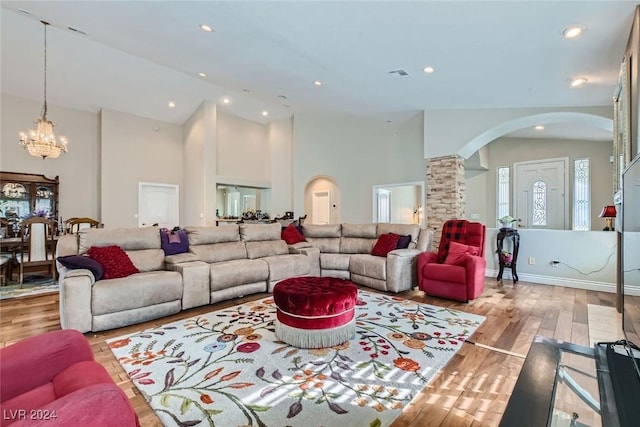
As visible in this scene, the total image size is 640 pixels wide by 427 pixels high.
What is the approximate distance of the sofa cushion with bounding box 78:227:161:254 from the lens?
11.4 ft

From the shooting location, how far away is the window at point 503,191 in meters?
7.48

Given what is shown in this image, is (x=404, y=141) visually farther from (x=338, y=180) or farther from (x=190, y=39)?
(x=190, y=39)

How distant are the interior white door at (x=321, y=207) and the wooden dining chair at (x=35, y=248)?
6037 mm

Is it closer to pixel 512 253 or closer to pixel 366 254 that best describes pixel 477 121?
pixel 512 253

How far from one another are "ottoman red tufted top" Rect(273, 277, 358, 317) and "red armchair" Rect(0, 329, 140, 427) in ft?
4.82

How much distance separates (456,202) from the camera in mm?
5719

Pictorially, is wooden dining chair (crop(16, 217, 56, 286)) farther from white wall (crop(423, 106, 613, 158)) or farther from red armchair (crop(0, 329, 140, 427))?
white wall (crop(423, 106, 613, 158))

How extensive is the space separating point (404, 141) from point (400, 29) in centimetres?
434

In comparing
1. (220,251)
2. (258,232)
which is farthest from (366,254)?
(220,251)

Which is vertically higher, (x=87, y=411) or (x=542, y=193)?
(x=542, y=193)

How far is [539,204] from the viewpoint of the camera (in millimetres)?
7023

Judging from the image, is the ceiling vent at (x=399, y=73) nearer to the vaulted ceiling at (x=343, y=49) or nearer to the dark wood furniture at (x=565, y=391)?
the vaulted ceiling at (x=343, y=49)

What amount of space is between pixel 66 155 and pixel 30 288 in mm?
4188

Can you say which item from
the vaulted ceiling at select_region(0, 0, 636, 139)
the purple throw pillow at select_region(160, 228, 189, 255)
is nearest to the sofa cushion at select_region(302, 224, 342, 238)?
the purple throw pillow at select_region(160, 228, 189, 255)
